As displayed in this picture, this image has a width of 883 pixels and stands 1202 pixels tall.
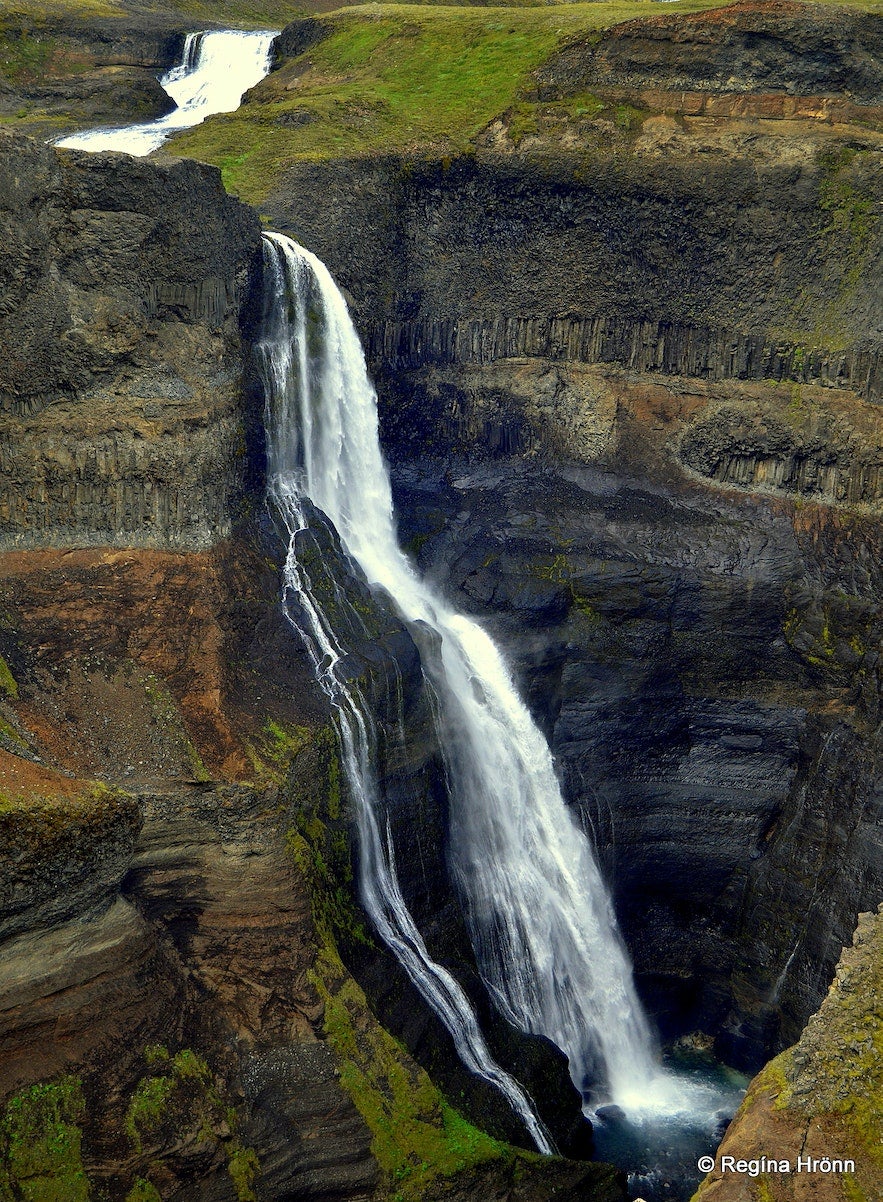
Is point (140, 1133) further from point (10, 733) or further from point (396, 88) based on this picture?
point (396, 88)

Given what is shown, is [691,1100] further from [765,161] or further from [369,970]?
[765,161]

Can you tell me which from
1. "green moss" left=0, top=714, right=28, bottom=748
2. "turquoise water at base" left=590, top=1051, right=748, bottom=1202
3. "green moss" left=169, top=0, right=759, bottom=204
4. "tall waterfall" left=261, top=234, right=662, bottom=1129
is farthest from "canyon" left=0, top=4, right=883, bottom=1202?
"turquoise water at base" left=590, top=1051, right=748, bottom=1202

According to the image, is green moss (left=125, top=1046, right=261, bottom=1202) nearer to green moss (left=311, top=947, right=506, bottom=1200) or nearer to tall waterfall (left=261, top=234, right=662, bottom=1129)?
green moss (left=311, top=947, right=506, bottom=1200)

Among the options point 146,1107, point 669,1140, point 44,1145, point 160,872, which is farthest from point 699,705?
point 44,1145

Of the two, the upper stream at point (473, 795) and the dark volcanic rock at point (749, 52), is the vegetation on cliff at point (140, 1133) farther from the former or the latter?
the dark volcanic rock at point (749, 52)

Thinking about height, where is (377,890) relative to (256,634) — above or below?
below

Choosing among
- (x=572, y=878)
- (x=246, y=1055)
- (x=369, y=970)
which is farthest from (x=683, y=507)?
(x=246, y=1055)

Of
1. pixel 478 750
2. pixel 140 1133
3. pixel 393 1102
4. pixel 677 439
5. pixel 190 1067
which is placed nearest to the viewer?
pixel 140 1133
